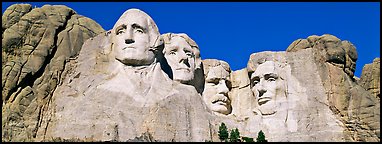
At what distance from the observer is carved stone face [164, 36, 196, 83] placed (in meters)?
36.2

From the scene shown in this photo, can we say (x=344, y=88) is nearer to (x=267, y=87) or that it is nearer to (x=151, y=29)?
(x=267, y=87)

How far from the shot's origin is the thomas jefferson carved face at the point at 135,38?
1368 inches

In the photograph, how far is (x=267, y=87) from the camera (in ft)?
119

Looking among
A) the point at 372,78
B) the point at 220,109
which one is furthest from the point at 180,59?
the point at 372,78

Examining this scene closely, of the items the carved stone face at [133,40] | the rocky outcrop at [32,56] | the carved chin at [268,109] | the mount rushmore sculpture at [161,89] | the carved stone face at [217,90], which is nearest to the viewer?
the mount rushmore sculpture at [161,89]

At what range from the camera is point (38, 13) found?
3569cm

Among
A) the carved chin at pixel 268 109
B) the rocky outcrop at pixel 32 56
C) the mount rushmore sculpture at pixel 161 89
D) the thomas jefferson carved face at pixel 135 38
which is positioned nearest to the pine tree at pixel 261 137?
the mount rushmore sculpture at pixel 161 89

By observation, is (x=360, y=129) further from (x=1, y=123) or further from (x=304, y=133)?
(x=1, y=123)

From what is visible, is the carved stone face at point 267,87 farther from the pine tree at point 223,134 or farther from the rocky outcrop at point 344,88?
the pine tree at point 223,134

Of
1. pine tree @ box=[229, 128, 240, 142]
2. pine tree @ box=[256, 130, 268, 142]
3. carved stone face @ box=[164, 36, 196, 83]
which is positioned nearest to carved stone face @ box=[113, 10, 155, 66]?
carved stone face @ box=[164, 36, 196, 83]

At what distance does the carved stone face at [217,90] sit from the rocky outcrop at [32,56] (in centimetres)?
421

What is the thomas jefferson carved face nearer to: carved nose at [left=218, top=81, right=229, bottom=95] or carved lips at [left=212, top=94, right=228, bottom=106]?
carved lips at [left=212, top=94, right=228, bottom=106]

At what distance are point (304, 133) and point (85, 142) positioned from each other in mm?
7298

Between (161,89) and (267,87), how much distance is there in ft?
12.6
